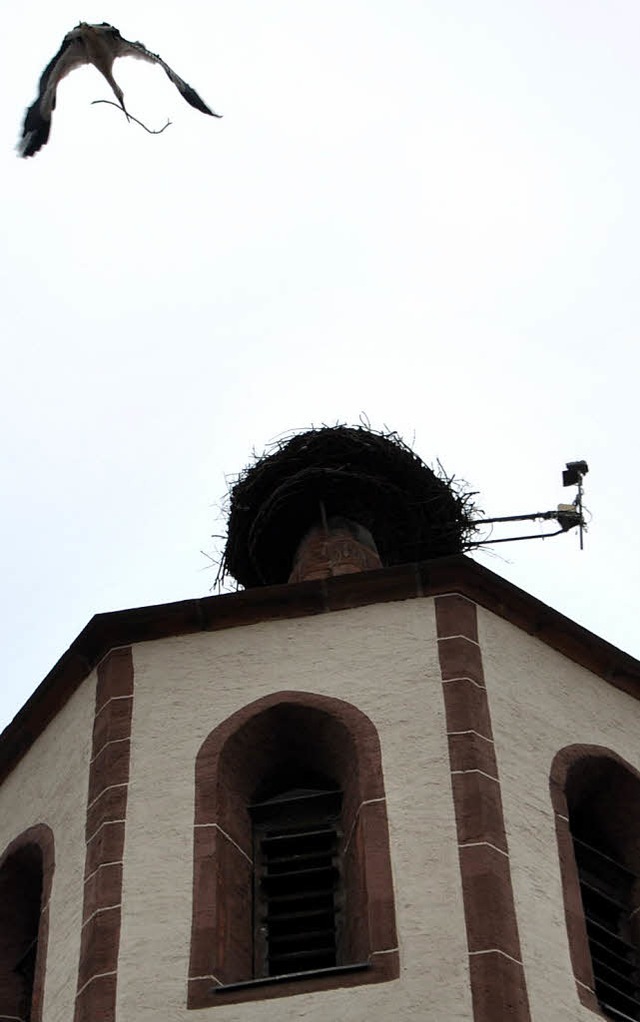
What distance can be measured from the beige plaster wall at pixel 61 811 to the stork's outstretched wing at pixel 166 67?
3.58 m

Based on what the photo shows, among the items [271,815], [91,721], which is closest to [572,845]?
[271,815]

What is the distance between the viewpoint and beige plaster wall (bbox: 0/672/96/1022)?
629 inches

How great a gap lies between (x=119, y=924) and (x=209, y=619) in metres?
2.71

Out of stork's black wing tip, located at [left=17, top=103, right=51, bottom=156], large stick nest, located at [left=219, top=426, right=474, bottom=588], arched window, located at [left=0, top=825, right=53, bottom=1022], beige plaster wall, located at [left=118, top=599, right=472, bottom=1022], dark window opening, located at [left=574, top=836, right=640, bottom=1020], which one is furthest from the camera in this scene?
large stick nest, located at [left=219, top=426, right=474, bottom=588]

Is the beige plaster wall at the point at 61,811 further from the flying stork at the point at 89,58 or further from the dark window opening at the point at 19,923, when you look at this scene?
the flying stork at the point at 89,58

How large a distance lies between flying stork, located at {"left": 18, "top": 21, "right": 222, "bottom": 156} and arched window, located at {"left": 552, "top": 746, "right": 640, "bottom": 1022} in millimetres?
4783

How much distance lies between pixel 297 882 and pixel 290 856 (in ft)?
0.79

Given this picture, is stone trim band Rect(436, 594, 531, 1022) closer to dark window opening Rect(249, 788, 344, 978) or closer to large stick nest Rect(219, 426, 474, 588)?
dark window opening Rect(249, 788, 344, 978)

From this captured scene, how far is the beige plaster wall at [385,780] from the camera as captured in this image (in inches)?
595

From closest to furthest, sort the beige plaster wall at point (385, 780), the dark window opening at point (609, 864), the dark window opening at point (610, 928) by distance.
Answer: the beige plaster wall at point (385, 780) < the dark window opening at point (610, 928) < the dark window opening at point (609, 864)

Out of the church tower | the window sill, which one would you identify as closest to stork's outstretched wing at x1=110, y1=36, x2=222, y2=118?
the church tower

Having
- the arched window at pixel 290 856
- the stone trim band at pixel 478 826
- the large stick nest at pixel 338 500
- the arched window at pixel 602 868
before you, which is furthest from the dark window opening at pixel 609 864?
the large stick nest at pixel 338 500

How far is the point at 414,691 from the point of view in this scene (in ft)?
56.4

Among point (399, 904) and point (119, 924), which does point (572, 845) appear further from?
point (119, 924)
